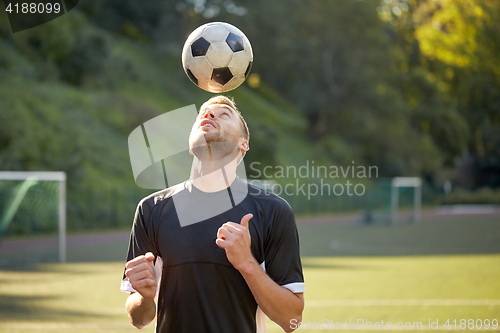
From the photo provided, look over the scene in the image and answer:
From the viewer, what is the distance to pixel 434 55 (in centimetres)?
5559

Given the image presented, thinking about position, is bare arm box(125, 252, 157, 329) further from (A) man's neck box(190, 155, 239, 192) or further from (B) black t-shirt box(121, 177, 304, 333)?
(A) man's neck box(190, 155, 239, 192)

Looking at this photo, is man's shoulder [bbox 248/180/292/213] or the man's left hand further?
man's shoulder [bbox 248/180/292/213]

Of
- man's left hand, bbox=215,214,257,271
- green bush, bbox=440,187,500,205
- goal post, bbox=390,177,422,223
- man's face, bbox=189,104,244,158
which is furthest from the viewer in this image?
green bush, bbox=440,187,500,205

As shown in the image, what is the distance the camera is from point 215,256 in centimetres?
271

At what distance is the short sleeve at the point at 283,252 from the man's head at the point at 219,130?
0.36 meters

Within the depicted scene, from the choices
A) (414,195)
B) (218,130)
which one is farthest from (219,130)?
(414,195)

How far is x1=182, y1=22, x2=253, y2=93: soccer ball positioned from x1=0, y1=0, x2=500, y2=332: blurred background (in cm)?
826

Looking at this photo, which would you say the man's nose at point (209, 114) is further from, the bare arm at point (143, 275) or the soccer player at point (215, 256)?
the bare arm at point (143, 275)

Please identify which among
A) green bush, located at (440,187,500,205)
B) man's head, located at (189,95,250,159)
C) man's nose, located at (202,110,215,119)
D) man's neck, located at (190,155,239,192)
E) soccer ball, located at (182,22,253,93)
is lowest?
green bush, located at (440,187,500,205)

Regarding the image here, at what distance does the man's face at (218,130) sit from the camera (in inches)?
110

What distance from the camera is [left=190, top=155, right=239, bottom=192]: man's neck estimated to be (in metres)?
2.92

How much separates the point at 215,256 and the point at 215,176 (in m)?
0.40

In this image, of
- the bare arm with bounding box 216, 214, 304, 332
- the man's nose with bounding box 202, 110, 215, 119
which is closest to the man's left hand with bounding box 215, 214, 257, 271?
the bare arm with bounding box 216, 214, 304, 332

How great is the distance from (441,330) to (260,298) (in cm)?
580
